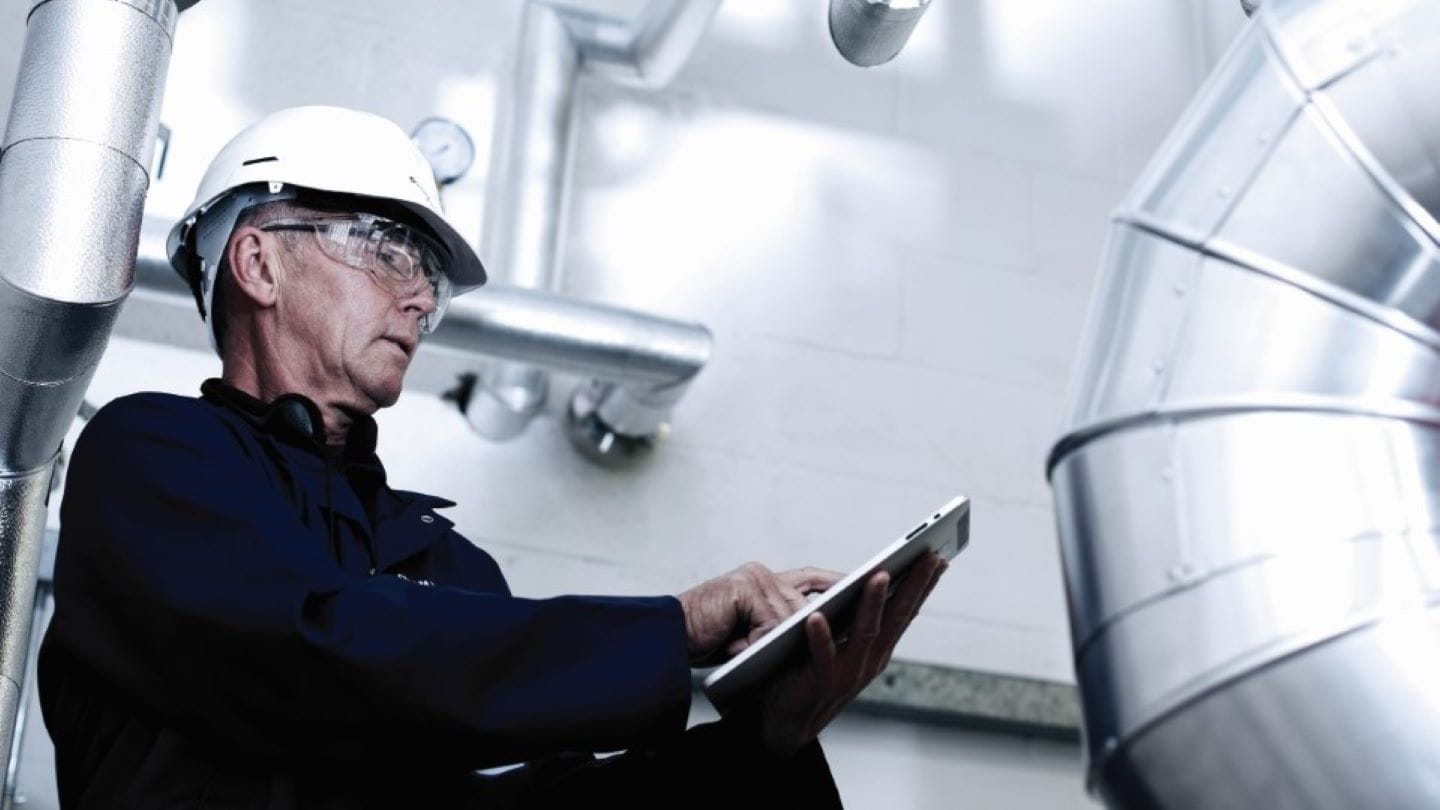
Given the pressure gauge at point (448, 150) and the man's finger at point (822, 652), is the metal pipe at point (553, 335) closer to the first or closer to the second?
the pressure gauge at point (448, 150)

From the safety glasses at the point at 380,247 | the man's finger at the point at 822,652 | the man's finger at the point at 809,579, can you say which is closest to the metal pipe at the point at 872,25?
the safety glasses at the point at 380,247

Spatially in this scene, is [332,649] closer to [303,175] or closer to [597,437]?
[303,175]

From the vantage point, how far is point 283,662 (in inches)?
57.5

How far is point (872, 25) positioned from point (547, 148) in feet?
2.37

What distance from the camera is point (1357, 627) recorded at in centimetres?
140

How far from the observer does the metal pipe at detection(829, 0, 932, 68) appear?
2.39 metres

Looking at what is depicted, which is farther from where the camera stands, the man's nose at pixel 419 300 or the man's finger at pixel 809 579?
the man's nose at pixel 419 300

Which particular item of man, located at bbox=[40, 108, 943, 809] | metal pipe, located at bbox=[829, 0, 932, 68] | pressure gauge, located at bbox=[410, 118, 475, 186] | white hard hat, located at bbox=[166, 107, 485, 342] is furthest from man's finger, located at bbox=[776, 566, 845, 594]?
pressure gauge, located at bbox=[410, 118, 475, 186]

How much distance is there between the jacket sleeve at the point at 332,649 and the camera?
1.45 meters

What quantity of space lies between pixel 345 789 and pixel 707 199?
1.77 metres

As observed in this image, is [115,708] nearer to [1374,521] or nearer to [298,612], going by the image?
[298,612]

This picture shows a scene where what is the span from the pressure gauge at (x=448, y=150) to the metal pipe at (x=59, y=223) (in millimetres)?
868

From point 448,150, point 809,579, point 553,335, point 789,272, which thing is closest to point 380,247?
point 809,579

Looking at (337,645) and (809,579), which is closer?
(337,645)
